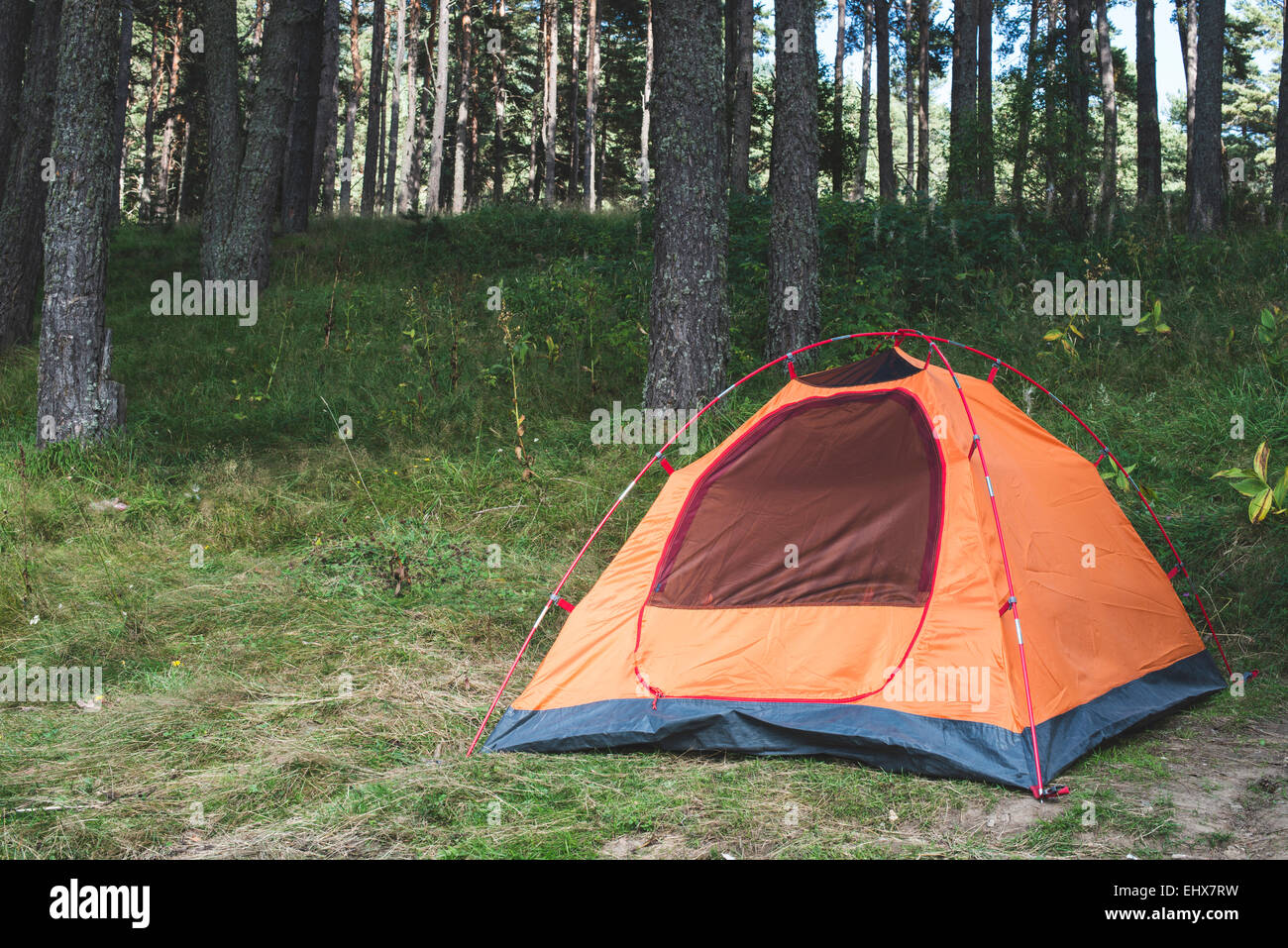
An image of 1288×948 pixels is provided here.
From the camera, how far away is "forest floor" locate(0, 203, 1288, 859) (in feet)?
10.5

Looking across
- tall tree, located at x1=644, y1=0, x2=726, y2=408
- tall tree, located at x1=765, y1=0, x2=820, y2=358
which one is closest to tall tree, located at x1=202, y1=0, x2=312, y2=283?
tall tree, located at x1=644, y1=0, x2=726, y2=408

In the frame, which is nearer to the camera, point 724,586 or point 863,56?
point 724,586

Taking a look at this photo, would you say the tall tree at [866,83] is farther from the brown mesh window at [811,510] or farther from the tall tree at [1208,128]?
the brown mesh window at [811,510]

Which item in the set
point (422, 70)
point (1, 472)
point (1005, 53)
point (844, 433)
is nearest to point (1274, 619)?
point (844, 433)

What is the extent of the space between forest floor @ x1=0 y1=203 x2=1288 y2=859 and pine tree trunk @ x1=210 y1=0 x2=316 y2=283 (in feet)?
2.03

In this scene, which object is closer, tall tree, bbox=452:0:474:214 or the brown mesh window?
the brown mesh window

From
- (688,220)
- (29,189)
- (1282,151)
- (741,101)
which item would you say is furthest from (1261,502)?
(741,101)

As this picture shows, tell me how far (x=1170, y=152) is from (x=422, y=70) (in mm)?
24358

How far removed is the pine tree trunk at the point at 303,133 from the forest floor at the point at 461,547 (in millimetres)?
1775

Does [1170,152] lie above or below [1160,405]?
above

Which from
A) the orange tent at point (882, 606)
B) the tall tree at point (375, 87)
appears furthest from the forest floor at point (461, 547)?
the tall tree at point (375, 87)

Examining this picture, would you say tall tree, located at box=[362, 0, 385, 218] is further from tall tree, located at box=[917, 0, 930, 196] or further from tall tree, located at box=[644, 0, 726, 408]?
tall tree, located at box=[644, 0, 726, 408]
